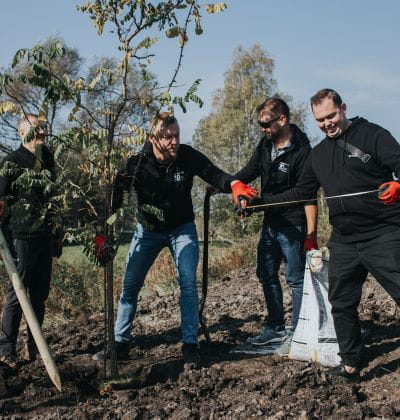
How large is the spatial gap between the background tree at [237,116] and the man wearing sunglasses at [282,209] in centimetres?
1436

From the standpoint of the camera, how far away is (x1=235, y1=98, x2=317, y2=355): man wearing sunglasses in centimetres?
509

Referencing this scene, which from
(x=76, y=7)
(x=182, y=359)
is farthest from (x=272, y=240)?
(x=76, y=7)

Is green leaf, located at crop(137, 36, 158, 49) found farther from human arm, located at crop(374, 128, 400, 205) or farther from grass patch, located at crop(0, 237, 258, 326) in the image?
grass patch, located at crop(0, 237, 258, 326)

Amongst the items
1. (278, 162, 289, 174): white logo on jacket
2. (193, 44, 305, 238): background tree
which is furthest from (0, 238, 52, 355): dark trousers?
(193, 44, 305, 238): background tree

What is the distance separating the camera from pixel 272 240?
5.32 metres

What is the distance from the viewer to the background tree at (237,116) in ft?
86.3

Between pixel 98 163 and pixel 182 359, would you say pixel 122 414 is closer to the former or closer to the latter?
pixel 182 359

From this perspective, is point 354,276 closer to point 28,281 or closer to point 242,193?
point 242,193

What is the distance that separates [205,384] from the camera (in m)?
4.42

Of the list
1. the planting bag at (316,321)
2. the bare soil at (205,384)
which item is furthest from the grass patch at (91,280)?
the planting bag at (316,321)

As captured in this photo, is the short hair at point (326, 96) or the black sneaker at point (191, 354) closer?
the short hair at point (326, 96)

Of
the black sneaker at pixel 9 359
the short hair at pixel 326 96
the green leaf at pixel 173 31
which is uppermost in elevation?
the green leaf at pixel 173 31

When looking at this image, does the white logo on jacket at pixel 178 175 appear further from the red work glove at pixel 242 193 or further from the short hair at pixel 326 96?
the short hair at pixel 326 96

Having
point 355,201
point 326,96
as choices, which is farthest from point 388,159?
point 326,96
